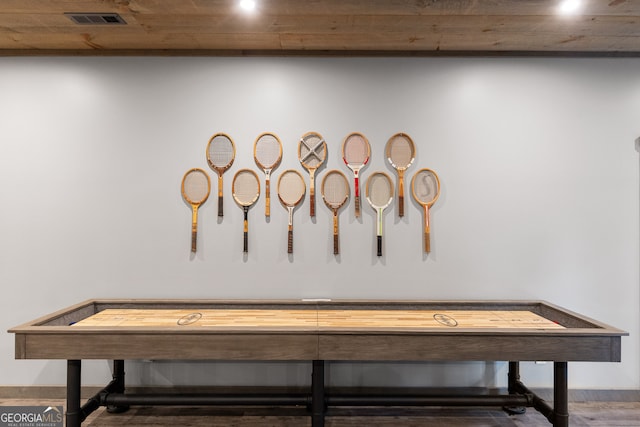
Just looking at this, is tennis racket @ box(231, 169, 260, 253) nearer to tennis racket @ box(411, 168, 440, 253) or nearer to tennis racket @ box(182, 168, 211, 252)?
tennis racket @ box(182, 168, 211, 252)

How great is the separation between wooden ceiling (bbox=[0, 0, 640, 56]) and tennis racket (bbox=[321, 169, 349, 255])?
88 cm

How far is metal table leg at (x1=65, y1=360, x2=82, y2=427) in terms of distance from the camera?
2.26 meters

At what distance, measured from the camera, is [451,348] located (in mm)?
2146

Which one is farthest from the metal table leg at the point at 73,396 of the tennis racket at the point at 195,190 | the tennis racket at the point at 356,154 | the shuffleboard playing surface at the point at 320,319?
the tennis racket at the point at 356,154

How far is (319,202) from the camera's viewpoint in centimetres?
298

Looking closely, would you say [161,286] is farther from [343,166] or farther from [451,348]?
[451,348]

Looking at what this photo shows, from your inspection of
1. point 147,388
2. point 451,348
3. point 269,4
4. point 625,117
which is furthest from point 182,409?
point 625,117

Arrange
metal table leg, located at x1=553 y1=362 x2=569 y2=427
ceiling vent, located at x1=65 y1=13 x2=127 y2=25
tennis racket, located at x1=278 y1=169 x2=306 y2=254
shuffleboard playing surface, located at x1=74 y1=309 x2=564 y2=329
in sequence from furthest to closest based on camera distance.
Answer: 1. tennis racket, located at x1=278 y1=169 x2=306 y2=254
2. ceiling vent, located at x1=65 y1=13 x2=127 y2=25
3. shuffleboard playing surface, located at x1=74 y1=309 x2=564 y2=329
4. metal table leg, located at x1=553 y1=362 x2=569 y2=427

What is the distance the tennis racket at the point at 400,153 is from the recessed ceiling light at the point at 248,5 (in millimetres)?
1252

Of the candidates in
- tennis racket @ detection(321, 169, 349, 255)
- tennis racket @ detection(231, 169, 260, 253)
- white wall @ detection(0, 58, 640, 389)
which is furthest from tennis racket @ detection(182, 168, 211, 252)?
tennis racket @ detection(321, 169, 349, 255)

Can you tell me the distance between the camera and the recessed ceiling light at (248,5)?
229cm

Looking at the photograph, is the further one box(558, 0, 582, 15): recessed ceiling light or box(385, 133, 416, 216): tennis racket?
box(385, 133, 416, 216): tennis racket

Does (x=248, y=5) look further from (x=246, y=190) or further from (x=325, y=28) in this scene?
(x=246, y=190)

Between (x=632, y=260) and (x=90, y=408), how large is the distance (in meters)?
3.67
